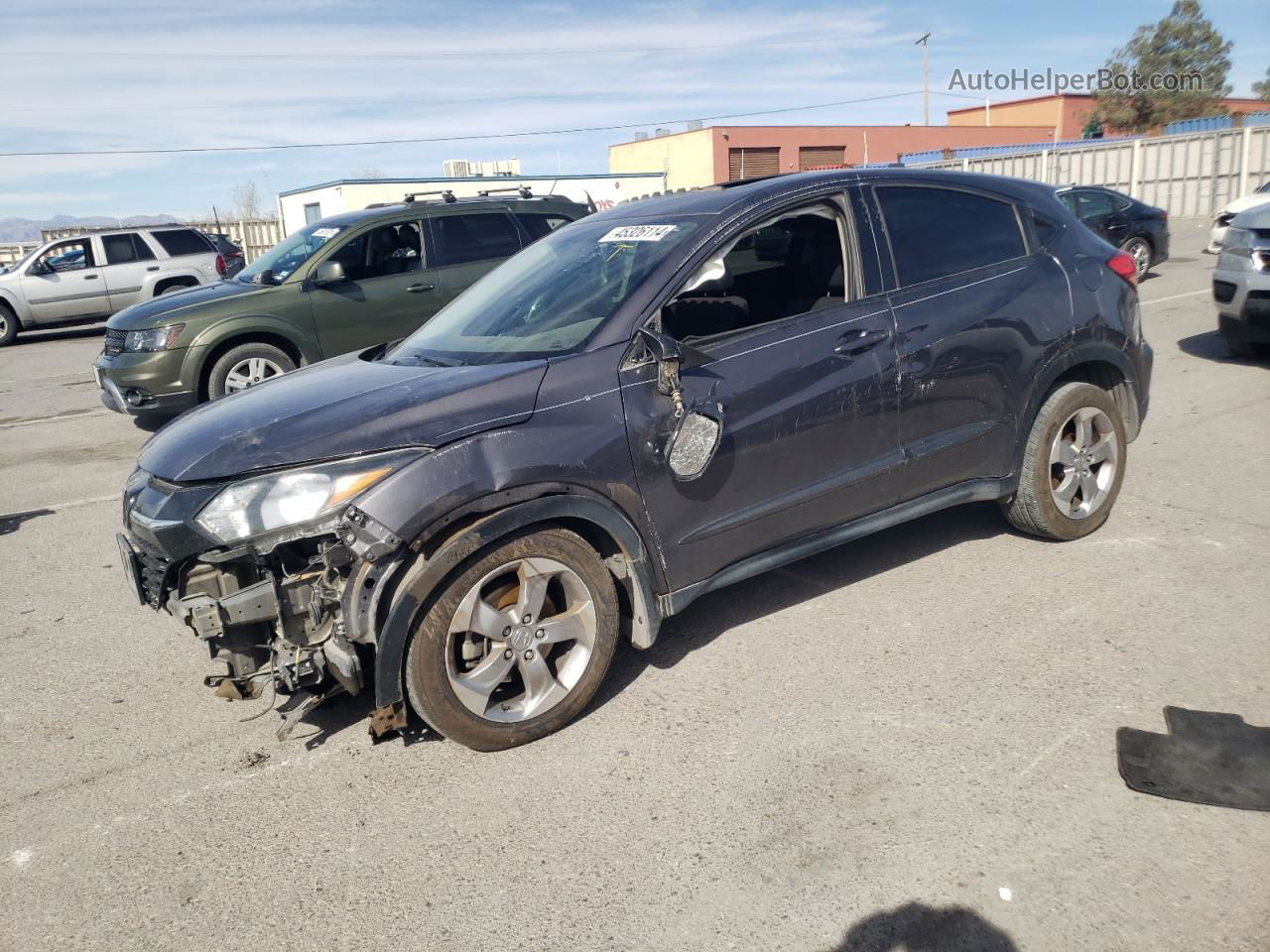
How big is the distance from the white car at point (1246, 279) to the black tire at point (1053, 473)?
14.3ft

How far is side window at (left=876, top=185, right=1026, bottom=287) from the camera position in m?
4.37

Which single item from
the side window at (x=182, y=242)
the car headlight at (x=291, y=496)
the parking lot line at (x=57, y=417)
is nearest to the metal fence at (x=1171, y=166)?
the side window at (x=182, y=242)

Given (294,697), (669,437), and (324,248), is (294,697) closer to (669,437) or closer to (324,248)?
(669,437)

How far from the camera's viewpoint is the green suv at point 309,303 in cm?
865

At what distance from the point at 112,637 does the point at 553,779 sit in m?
2.59

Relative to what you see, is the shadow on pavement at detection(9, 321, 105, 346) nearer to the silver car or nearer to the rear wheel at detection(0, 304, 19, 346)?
the rear wheel at detection(0, 304, 19, 346)

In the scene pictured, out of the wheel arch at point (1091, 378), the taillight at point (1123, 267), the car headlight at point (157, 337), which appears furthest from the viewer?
the car headlight at point (157, 337)

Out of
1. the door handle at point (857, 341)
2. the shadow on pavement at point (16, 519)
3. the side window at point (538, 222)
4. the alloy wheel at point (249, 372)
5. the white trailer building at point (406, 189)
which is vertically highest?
the white trailer building at point (406, 189)

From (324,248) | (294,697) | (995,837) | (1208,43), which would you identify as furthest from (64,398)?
(1208,43)

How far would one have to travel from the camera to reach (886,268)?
4.29m

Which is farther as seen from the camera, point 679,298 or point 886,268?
point 886,268

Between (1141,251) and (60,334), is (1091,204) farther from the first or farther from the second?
(60,334)

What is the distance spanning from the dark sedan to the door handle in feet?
39.3

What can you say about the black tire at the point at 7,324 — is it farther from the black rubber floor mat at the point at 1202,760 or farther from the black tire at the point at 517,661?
the black rubber floor mat at the point at 1202,760
